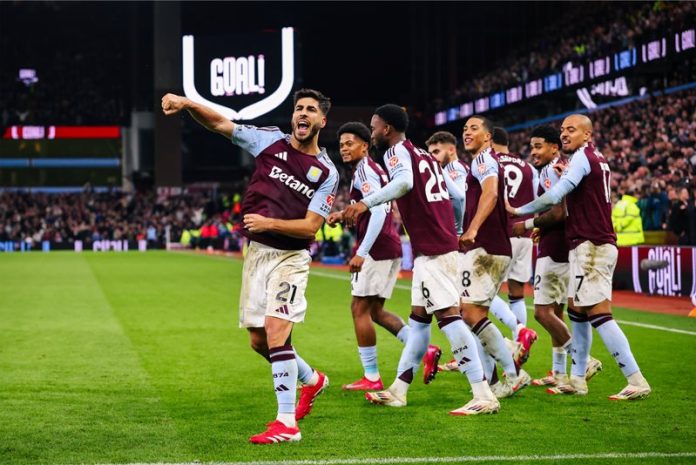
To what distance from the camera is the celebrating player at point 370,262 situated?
8.93 m

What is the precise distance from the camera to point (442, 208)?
25.7 ft

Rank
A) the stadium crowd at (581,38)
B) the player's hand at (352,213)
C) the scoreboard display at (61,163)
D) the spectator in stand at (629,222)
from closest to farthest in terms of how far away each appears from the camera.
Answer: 1. the player's hand at (352,213)
2. the spectator in stand at (629,222)
3. the stadium crowd at (581,38)
4. the scoreboard display at (61,163)

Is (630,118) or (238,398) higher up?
(630,118)

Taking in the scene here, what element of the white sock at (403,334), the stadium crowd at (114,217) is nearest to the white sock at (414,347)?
the white sock at (403,334)

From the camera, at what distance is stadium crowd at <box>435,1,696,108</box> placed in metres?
32.8

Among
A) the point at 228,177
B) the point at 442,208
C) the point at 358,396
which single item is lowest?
the point at 358,396

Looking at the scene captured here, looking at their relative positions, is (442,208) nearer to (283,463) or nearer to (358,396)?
(358,396)

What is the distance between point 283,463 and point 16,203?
67501 mm

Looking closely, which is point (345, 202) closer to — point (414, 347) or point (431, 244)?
point (414, 347)

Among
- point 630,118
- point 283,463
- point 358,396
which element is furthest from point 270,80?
point 283,463

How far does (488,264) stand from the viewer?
8305 millimetres

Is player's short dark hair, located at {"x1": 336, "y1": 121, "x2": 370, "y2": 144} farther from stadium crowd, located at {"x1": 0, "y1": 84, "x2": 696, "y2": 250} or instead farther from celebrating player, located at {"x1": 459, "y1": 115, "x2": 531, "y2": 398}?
stadium crowd, located at {"x1": 0, "y1": 84, "x2": 696, "y2": 250}

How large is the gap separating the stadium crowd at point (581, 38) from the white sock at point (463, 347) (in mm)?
22916

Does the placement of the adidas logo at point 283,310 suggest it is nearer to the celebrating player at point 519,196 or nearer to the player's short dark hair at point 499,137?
the celebrating player at point 519,196
